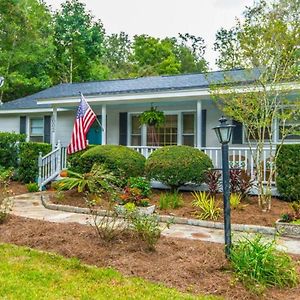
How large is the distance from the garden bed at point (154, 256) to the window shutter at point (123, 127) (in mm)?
7437

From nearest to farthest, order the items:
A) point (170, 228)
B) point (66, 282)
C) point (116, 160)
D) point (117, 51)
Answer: point (66, 282)
point (170, 228)
point (116, 160)
point (117, 51)

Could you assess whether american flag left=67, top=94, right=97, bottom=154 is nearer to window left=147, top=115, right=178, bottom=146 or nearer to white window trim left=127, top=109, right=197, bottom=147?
white window trim left=127, top=109, right=197, bottom=147

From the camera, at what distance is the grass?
11.8 ft

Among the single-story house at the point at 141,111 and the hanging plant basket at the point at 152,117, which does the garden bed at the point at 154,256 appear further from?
the hanging plant basket at the point at 152,117

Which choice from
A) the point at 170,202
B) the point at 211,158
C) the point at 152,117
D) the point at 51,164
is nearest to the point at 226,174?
the point at 170,202

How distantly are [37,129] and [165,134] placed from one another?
6118 millimetres

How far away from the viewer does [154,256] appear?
15.4ft

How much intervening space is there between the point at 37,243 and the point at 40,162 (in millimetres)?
6681

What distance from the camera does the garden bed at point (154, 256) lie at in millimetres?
3863

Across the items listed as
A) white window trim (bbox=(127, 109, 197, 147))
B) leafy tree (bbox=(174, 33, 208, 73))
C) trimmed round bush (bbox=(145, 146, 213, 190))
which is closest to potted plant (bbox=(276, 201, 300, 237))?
trimmed round bush (bbox=(145, 146, 213, 190))

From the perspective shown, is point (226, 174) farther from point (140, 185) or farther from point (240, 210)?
point (140, 185)

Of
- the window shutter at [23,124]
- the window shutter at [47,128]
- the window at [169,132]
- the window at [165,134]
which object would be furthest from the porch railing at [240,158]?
the window shutter at [23,124]

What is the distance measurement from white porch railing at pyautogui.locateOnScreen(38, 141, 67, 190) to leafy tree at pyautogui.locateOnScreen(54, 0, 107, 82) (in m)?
14.8

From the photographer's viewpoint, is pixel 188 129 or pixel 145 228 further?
pixel 188 129
